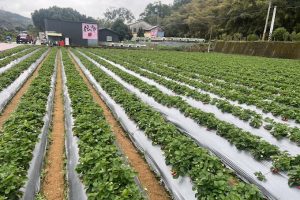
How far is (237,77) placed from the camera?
14930 millimetres

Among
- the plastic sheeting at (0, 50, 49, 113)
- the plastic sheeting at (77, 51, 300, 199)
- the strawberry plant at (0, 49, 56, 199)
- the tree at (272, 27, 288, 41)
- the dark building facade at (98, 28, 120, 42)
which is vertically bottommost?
the plastic sheeting at (0, 50, 49, 113)

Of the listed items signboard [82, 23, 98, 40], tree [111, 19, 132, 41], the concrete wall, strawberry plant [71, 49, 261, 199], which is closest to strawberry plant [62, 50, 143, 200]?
strawberry plant [71, 49, 261, 199]

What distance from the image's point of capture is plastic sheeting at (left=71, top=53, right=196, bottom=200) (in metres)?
4.57

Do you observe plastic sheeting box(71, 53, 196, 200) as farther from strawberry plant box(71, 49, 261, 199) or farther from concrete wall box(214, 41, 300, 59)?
concrete wall box(214, 41, 300, 59)

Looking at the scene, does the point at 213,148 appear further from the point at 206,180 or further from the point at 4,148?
the point at 4,148

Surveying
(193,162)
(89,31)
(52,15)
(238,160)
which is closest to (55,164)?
(193,162)

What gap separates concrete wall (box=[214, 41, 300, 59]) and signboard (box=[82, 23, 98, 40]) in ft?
76.7

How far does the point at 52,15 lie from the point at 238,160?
114687mm

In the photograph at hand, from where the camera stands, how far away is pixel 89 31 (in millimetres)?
53562

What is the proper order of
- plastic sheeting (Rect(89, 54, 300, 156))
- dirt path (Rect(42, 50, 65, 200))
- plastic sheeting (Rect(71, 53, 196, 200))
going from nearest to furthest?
plastic sheeting (Rect(71, 53, 196, 200)), dirt path (Rect(42, 50, 65, 200)), plastic sheeting (Rect(89, 54, 300, 156))

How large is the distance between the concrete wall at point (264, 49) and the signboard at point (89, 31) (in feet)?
76.7

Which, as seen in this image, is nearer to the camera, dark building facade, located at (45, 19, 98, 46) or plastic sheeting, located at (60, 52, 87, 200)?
plastic sheeting, located at (60, 52, 87, 200)

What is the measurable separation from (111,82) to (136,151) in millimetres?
6465

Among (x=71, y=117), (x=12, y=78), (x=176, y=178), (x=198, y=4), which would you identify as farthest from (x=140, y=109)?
(x=198, y=4)
